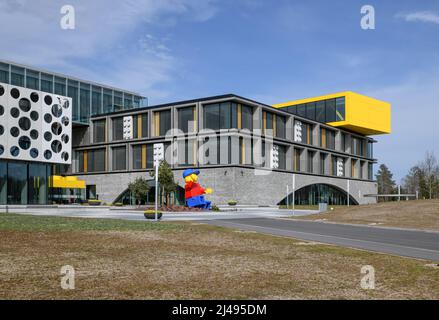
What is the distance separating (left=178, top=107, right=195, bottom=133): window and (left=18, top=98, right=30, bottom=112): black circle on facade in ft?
68.4

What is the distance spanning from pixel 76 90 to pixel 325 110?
45.3m

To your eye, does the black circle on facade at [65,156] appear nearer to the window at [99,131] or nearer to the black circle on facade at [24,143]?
the black circle on facade at [24,143]

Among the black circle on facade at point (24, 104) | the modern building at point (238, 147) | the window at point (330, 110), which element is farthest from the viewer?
the window at point (330, 110)

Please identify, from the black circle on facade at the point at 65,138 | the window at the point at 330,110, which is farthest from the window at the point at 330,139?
the black circle on facade at the point at 65,138

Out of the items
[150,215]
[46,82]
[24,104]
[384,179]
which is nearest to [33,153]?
[24,104]

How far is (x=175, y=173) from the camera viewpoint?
6681cm

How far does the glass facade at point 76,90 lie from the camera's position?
7488cm

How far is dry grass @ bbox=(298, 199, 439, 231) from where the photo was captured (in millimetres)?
28688

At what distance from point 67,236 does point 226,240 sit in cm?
589

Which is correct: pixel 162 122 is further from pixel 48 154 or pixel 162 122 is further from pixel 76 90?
pixel 76 90

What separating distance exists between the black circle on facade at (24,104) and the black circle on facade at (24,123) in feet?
3.99

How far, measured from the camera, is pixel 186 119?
223 feet
